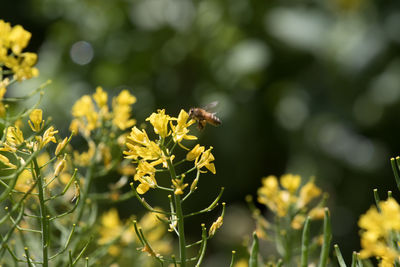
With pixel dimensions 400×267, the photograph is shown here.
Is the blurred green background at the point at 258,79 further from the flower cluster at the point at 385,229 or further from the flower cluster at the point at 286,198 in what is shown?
the flower cluster at the point at 385,229

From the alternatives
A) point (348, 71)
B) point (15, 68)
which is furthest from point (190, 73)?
point (15, 68)

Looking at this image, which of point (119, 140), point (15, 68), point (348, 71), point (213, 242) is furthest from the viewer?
point (213, 242)

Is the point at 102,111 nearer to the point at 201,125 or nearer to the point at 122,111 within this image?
the point at 122,111

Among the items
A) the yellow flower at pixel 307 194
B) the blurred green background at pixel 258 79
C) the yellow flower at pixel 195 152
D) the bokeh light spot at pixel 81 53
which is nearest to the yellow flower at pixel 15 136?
the yellow flower at pixel 195 152

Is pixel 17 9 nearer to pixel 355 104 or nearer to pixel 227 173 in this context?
pixel 227 173

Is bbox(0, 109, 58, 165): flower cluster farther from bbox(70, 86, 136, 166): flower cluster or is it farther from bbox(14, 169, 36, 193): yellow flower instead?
bbox(70, 86, 136, 166): flower cluster

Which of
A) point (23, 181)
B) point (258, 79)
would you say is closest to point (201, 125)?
point (23, 181)
